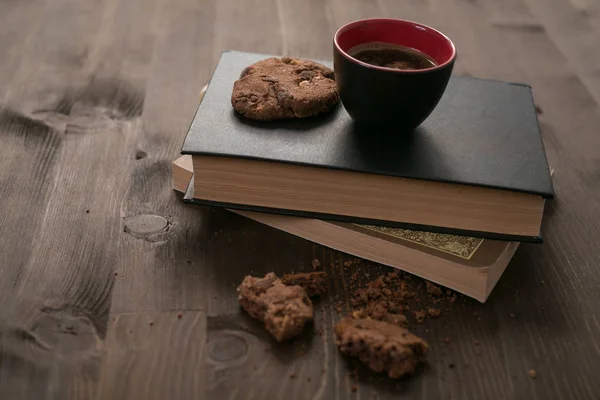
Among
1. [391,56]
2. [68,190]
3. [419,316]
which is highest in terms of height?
[391,56]

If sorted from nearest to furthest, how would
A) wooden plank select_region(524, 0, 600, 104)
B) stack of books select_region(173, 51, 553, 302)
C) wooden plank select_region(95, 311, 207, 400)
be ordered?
wooden plank select_region(95, 311, 207, 400) < stack of books select_region(173, 51, 553, 302) < wooden plank select_region(524, 0, 600, 104)

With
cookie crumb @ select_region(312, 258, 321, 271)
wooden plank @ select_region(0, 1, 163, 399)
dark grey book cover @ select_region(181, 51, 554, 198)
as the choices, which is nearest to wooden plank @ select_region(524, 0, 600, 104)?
dark grey book cover @ select_region(181, 51, 554, 198)

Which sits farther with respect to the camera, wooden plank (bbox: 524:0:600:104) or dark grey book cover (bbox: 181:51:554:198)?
wooden plank (bbox: 524:0:600:104)

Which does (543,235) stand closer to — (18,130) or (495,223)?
(495,223)

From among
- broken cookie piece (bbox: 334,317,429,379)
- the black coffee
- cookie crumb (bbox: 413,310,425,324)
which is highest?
the black coffee

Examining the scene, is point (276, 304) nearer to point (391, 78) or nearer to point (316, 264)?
point (316, 264)

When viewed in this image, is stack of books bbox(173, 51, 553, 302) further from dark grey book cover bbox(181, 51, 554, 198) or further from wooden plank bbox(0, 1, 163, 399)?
wooden plank bbox(0, 1, 163, 399)

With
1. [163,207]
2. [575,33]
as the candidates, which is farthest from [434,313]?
[575,33]
